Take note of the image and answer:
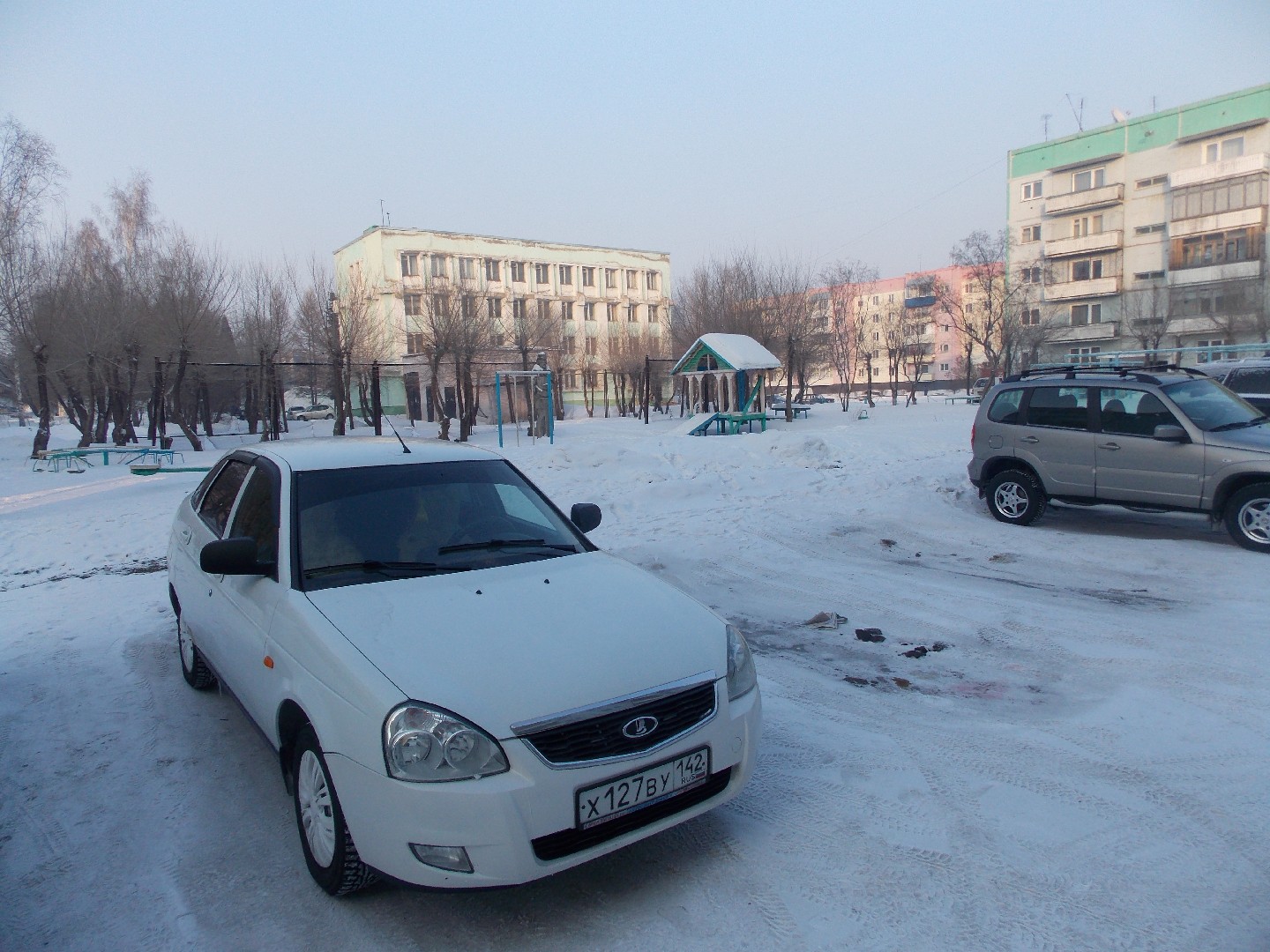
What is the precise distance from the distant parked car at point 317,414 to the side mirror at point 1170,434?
5291 cm

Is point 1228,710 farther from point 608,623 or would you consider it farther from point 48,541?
point 48,541

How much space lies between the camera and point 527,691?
8.82 feet

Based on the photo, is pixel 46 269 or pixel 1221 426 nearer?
pixel 1221 426

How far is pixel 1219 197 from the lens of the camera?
1850 inches

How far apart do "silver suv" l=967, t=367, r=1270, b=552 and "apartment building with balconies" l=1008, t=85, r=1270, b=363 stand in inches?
1378

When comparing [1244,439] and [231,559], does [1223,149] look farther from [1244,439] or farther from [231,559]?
[231,559]

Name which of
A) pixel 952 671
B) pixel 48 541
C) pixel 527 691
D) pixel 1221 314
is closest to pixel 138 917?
pixel 527 691

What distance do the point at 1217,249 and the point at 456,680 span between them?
191ft

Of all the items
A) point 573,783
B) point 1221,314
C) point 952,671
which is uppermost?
point 1221,314

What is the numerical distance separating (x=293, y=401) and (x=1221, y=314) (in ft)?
263

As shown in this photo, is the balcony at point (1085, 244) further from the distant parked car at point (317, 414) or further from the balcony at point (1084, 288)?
the distant parked car at point (317, 414)

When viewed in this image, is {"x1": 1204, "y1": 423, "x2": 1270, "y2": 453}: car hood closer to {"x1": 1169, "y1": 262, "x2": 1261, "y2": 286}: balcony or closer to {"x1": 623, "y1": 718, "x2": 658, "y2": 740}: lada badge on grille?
{"x1": 623, "y1": 718, "x2": 658, "y2": 740}: lada badge on grille

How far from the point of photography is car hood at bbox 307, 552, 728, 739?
2.69 m

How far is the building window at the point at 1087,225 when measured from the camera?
178 feet
